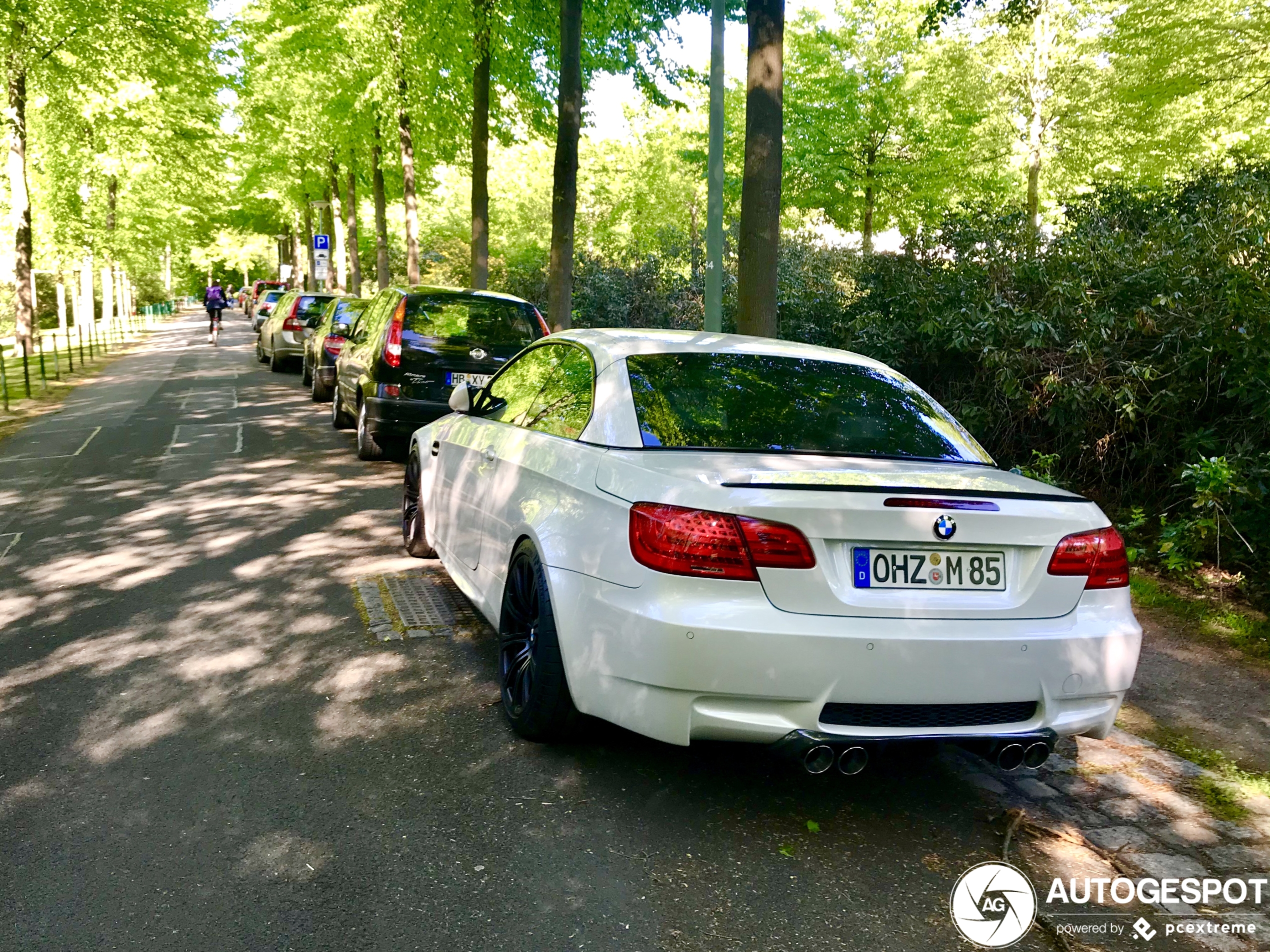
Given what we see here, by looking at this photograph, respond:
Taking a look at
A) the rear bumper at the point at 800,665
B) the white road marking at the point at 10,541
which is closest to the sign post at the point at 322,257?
the white road marking at the point at 10,541

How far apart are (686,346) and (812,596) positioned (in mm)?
1831

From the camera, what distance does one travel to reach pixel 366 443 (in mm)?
11984

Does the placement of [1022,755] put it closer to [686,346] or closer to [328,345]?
[686,346]

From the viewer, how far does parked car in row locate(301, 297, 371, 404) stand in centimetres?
1805

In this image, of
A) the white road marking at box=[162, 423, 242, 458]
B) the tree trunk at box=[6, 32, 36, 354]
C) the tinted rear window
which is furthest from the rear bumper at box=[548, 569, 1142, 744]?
the tree trunk at box=[6, 32, 36, 354]

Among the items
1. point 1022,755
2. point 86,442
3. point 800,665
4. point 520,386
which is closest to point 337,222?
point 86,442

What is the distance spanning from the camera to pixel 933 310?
33.5 ft

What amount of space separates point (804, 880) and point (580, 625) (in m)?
1.14

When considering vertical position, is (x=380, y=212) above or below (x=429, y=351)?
above

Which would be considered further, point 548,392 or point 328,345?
point 328,345

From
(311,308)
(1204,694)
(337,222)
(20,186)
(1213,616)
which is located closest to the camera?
(1204,694)

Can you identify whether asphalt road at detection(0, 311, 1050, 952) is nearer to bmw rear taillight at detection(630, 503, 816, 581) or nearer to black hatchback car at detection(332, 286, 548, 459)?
bmw rear taillight at detection(630, 503, 816, 581)

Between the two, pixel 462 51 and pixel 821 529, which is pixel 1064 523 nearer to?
pixel 821 529

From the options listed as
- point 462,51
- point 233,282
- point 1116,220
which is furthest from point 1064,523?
point 233,282
